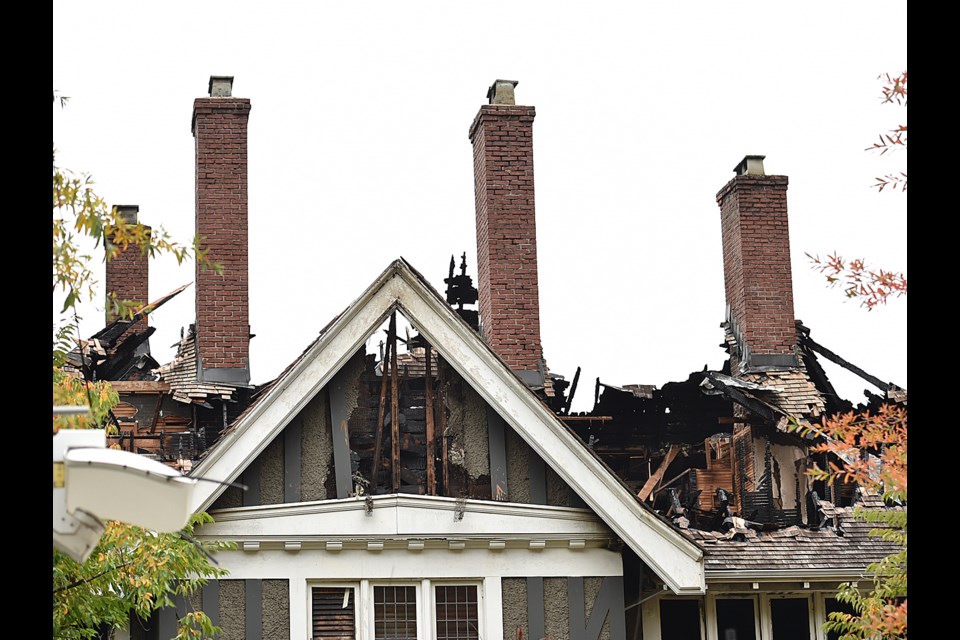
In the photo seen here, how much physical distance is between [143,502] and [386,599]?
34.8 feet

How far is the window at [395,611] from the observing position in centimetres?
1545

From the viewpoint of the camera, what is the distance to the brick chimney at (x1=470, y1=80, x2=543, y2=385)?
19688 mm

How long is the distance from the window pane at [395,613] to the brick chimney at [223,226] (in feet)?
15.3

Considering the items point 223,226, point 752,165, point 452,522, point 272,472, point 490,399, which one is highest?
point 752,165

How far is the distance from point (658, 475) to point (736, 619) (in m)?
2.38

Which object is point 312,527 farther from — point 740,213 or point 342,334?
point 740,213

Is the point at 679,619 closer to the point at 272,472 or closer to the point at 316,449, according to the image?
the point at 316,449

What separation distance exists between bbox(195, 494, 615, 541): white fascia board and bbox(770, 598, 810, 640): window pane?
103 inches

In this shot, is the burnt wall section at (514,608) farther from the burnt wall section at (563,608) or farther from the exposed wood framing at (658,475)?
the exposed wood framing at (658,475)

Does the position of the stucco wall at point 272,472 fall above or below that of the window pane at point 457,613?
above

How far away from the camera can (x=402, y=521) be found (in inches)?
611

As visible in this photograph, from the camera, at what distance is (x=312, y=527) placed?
15.4m

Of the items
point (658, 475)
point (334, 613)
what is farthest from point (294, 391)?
point (658, 475)

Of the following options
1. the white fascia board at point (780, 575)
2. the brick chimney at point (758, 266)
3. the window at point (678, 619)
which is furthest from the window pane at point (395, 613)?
the brick chimney at point (758, 266)
